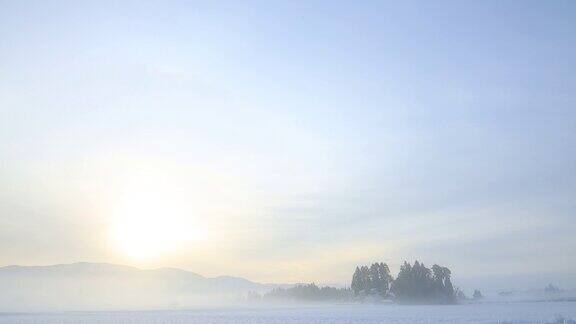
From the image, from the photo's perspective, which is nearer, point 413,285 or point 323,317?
point 323,317

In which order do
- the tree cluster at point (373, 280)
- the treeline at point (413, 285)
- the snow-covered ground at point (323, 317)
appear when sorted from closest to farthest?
the snow-covered ground at point (323, 317)
the treeline at point (413, 285)
the tree cluster at point (373, 280)

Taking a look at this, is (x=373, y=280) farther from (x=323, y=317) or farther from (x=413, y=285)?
(x=323, y=317)

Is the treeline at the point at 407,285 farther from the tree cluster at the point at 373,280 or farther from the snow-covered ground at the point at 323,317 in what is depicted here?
the snow-covered ground at the point at 323,317

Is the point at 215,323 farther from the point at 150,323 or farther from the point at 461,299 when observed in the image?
the point at 461,299

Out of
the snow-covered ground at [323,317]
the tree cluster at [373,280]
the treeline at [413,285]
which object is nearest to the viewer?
the snow-covered ground at [323,317]

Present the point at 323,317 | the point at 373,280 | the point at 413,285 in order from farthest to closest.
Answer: the point at 373,280 < the point at 413,285 < the point at 323,317

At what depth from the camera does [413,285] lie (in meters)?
166

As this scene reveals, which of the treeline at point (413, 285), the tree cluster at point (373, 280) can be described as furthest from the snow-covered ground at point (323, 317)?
the tree cluster at point (373, 280)

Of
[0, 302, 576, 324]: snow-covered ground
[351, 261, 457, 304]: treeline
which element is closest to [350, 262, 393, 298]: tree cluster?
[351, 261, 457, 304]: treeline

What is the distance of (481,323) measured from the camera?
59.7m

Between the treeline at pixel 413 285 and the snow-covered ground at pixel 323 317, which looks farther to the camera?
the treeline at pixel 413 285

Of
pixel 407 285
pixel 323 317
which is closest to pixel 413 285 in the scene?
pixel 407 285

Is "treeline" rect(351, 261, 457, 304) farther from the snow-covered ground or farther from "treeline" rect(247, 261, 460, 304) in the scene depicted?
the snow-covered ground

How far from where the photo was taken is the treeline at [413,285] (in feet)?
547
